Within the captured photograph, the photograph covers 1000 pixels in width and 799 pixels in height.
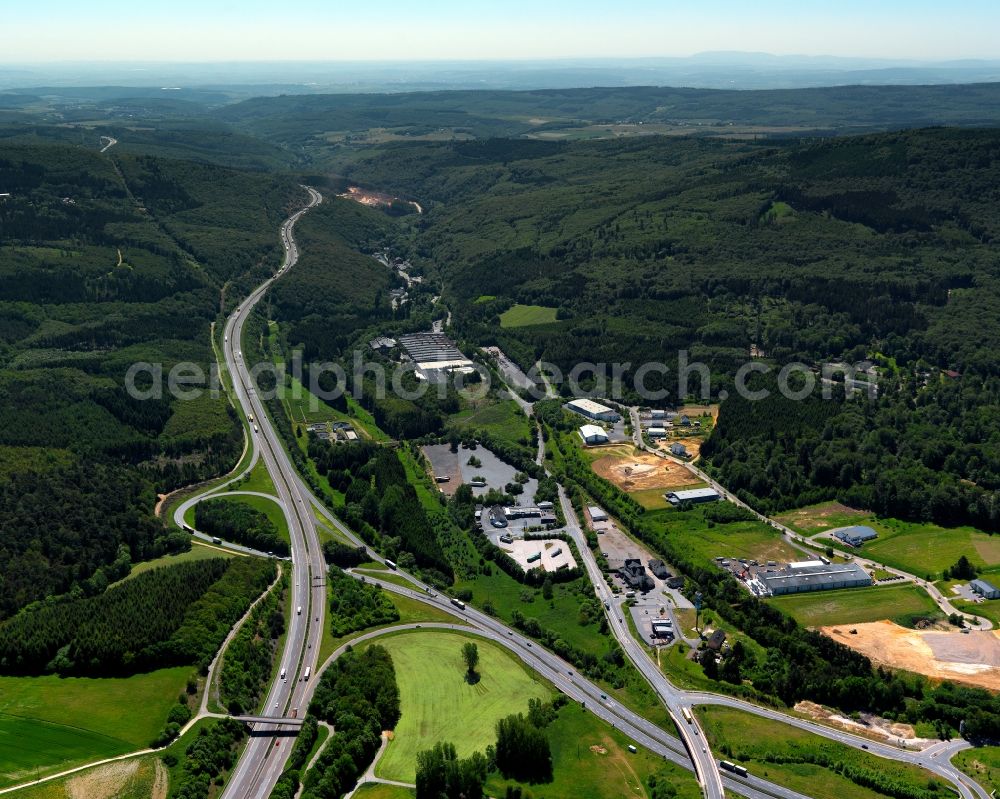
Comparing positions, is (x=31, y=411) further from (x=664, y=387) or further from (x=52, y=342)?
(x=664, y=387)

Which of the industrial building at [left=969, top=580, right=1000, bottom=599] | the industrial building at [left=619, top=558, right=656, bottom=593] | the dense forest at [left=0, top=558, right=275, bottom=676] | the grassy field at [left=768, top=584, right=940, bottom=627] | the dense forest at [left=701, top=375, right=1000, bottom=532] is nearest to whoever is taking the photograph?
the dense forest at [left=0, top=558, right=275, bottom=676]

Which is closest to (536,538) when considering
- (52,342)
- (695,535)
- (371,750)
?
(695,535)

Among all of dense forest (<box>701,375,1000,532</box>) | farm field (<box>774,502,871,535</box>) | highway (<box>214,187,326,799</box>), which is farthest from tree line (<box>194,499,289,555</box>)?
farm field (<box>774,502,871,535</box>)

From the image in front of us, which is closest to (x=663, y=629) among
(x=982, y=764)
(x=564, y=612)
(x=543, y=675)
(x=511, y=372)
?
(x=564, y=612)

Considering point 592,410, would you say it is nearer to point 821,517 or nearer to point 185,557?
point 821,517

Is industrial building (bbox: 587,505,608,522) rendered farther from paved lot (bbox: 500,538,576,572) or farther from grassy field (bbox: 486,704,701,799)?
grassy field (bbox: 486,704,701,799)
